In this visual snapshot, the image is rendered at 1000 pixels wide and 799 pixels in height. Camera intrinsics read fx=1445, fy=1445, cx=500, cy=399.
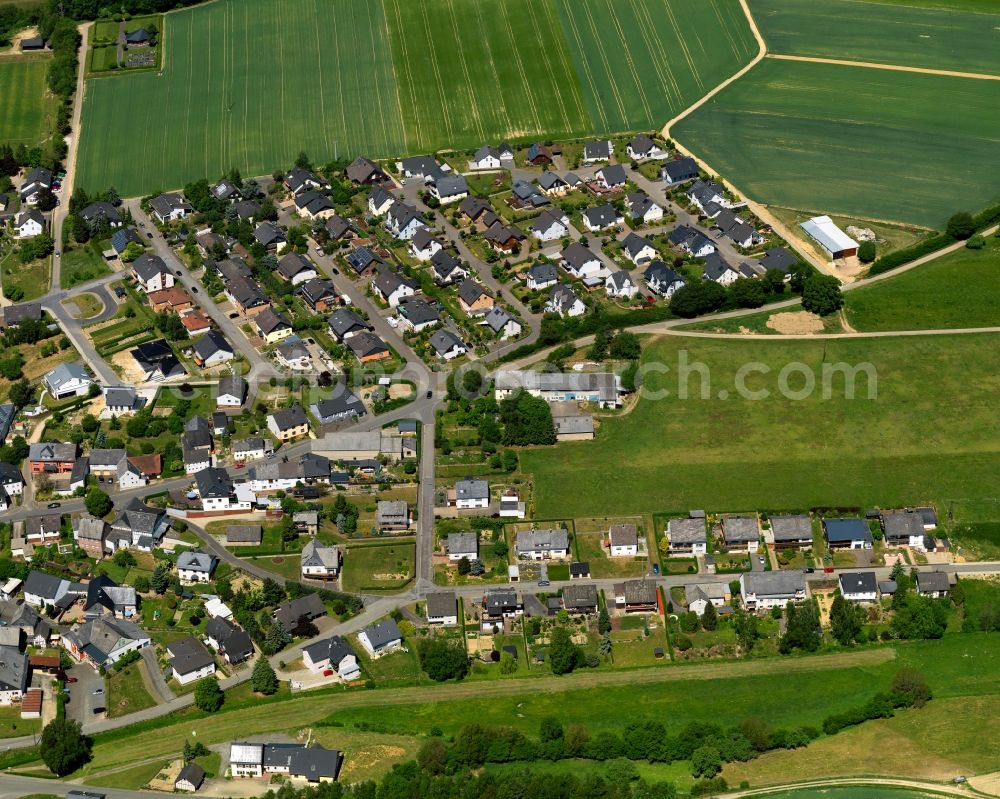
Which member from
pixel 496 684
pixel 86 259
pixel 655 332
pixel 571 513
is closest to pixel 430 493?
pixel 571 513

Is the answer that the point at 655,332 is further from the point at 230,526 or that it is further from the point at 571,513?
the point at 230,526

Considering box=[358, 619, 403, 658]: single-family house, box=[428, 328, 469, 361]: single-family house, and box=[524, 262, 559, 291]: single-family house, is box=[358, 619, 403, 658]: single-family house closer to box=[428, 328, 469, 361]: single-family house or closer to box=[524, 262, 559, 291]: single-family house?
box=[428, 328, 469, 361]: single-family house

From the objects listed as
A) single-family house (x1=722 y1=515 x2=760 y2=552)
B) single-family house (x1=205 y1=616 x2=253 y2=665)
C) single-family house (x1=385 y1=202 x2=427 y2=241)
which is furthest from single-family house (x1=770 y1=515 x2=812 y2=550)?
single-family house (x1=385 y1=202 x2=427 y2=241)

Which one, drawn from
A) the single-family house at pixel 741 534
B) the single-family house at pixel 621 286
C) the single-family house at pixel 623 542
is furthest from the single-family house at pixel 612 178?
the single-family house at pixel 623 542

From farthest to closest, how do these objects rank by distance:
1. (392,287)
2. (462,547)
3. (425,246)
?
(425,246)
(392,287)
(462,547)

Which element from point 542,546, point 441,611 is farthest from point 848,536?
point 441,611

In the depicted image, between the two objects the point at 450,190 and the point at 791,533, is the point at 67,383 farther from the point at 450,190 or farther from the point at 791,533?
the point at 791,533

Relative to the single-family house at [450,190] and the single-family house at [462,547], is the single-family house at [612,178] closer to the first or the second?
the single-family house at [450,190]
